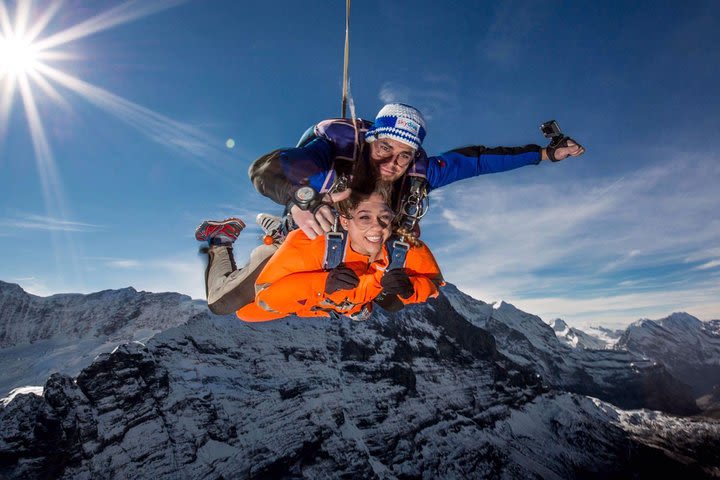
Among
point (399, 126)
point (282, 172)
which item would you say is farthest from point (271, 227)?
point (399, 126)

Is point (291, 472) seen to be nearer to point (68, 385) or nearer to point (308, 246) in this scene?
point (68, 385)

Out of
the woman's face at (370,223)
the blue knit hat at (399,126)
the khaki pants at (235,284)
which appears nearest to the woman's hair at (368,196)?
the woman's face at (370,223)

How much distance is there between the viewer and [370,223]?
16.2 feet

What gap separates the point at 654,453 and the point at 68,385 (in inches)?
7993

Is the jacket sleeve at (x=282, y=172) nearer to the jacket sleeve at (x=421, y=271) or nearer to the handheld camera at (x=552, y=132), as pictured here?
the jacket sleeve at (x=421, y=271)

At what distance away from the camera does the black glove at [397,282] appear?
16.4 feet

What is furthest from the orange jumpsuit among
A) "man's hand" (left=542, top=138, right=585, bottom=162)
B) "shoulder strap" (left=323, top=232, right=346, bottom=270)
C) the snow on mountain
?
the snow on mountain

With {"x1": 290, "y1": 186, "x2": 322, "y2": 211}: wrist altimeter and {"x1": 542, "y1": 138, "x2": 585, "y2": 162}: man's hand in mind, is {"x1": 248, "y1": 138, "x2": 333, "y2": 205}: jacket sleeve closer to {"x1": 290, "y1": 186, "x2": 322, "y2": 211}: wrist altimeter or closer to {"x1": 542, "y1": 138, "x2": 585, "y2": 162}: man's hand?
{"x1": 290, "y1": 186, "x2": 322, "y2": 211}: wrist altimeter

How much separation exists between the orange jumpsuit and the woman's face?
0.68ft

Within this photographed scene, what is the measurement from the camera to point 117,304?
147625 mm

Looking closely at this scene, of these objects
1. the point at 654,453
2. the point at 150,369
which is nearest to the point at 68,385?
the point at 150,369

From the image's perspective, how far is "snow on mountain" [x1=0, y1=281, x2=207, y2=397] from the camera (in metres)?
121

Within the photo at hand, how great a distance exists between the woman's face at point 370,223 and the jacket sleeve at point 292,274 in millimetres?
547

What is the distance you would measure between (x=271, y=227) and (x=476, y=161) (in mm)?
3849
